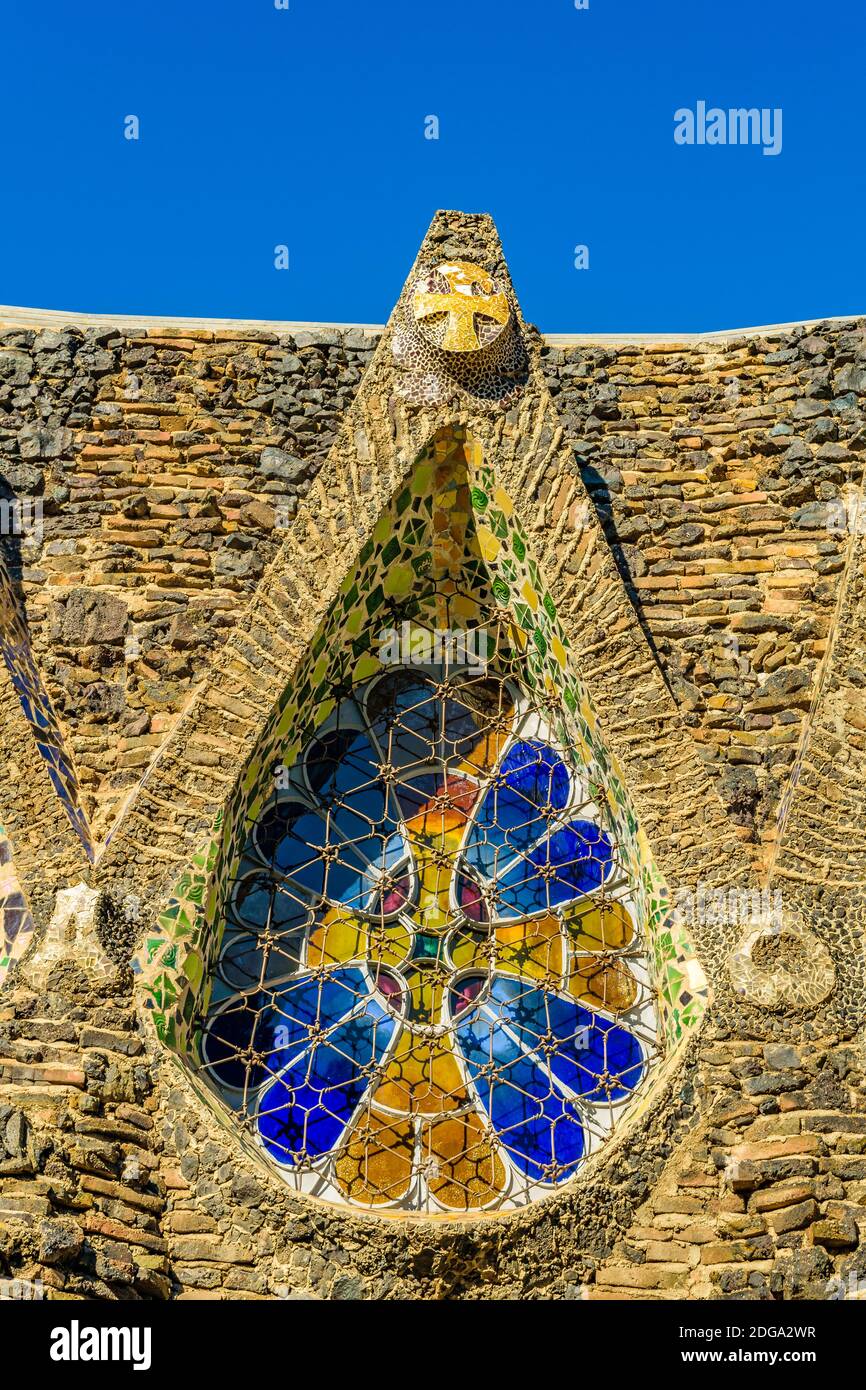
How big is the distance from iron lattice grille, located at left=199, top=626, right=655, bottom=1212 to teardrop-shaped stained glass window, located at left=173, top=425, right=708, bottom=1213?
0.4 inches

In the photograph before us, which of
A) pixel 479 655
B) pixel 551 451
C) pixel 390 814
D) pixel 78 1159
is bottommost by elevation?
pixel 78 1159

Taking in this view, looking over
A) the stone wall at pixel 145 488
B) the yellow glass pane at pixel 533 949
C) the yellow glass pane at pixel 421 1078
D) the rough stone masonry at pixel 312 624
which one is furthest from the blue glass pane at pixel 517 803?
the stone wall at pixel 145 488

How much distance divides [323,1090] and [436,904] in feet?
3.39

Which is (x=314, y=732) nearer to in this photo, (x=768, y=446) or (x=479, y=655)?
(x=479, y=655)

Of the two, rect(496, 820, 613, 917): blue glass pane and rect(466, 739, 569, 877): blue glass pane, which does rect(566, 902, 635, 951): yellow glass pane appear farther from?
rect(466, 739, 569, 877): blue glass pane

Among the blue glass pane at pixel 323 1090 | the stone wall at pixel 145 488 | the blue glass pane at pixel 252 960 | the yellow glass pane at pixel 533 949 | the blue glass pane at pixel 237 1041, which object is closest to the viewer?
the blue glass pane at pixel 323 1090

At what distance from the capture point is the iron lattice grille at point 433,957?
9070mm

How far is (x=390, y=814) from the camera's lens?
32.8ft

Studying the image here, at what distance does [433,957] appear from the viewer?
958 cm

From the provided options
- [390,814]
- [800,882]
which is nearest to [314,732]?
[390,814]

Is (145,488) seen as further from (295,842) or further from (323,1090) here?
(323,1090)

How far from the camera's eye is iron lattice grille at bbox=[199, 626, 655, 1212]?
907cm

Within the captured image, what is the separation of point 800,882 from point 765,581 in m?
1.79

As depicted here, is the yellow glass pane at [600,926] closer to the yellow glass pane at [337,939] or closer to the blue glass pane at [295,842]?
the yellow glass pane at [337,939]
